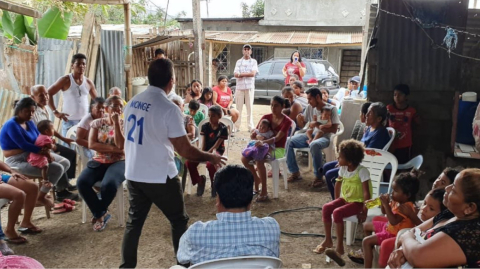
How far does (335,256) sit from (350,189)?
2.02 feet

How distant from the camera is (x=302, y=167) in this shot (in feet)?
23.6

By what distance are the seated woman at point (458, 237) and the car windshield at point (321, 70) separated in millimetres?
11626

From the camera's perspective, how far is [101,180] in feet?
15.6

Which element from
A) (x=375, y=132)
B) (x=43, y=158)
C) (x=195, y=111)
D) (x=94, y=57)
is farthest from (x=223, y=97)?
(x=43, y=158)

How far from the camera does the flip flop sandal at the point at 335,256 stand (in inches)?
145

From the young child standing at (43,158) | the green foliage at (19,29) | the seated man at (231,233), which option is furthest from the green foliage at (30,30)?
the seated man at (231,233)

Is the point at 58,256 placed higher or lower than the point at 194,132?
lower

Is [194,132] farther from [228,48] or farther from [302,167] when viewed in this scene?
[228,48]

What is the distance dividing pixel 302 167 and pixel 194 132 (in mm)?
2132

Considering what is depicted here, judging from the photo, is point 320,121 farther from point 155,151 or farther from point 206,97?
point 155,151

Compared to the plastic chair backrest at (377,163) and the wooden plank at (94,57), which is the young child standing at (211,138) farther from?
the wooden plank at (94,57)

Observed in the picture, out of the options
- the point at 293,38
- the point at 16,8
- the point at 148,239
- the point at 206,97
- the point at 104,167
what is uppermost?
the point at 293,38

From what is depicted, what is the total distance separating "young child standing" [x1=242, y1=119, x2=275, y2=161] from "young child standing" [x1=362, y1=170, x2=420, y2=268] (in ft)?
7.65

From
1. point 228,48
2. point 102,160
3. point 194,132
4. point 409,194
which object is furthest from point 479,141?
point 228,48
